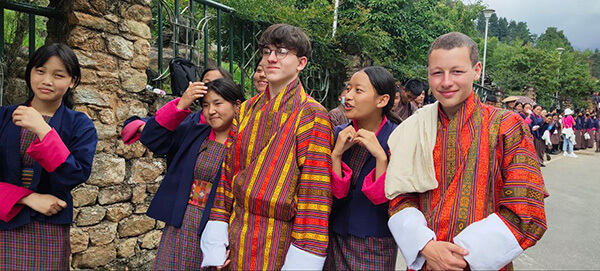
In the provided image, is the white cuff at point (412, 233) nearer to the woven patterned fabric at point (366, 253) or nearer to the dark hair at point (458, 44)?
the woven patterned fabric at point (366, 253)

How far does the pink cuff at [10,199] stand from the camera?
2.13 meters

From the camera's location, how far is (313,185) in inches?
77.5

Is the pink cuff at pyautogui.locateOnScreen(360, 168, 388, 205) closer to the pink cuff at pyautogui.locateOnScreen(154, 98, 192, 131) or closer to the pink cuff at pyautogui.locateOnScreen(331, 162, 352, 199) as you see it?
the pink cuff at pyautogui.locateOnScreen(331, 162, 352, 199)

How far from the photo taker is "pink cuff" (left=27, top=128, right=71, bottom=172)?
2.04 meters

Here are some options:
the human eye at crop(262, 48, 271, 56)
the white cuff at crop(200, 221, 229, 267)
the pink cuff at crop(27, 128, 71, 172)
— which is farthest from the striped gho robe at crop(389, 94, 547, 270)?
the pink cuff at crop(27, 128, 71, 172)

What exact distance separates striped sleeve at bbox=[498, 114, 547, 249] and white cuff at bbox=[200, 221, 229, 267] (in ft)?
4.16

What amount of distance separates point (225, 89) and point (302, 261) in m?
1.16

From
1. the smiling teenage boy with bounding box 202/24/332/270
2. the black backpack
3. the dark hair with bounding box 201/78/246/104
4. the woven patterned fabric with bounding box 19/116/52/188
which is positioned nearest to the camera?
the smiling teenage boy with bounding box 202/24/332/270

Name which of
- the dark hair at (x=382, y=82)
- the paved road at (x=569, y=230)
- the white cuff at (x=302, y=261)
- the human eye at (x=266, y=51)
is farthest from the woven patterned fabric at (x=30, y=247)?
the paved road at (x=569, y=230)

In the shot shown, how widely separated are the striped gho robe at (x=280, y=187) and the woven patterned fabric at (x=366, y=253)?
13.0 inches

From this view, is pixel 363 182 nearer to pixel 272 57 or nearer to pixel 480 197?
pixel 480 197

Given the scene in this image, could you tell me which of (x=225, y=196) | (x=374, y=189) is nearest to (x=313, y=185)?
(x=374, y=189)

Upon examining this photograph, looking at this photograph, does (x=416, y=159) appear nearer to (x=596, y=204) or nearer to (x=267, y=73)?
(x=267, y=73)

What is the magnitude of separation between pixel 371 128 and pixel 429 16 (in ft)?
44.6
